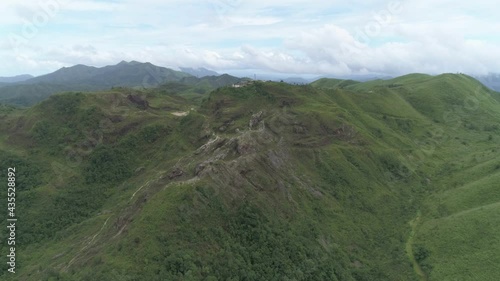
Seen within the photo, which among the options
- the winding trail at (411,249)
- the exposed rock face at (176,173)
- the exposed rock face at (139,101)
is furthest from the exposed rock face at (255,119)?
the exposed rock face at (139,101)

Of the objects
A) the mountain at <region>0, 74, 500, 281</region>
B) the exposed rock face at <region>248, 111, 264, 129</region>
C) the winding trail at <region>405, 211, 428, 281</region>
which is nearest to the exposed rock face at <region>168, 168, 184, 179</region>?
the mountain at <region>0, 74, 500, 281</region>

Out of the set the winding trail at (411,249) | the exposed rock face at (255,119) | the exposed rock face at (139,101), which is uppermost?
the exposed rock face at (139,101)

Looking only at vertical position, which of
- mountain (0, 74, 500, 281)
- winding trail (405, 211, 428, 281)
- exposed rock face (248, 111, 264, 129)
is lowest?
winding trail (405, 211, 428, 281)

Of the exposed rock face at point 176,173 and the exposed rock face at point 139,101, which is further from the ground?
the exposed rock face at point 139,101

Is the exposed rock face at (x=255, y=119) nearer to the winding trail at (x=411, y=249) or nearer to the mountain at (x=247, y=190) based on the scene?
the mountain at (x=247, y=190)

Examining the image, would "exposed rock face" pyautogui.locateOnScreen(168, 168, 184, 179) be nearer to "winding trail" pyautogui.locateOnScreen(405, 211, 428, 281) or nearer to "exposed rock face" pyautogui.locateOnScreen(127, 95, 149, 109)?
"winding trail" pyautogui.locateOnScreen(405, 211, 428, 281)

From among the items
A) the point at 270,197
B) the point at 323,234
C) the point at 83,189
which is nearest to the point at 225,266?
the point at 270,197

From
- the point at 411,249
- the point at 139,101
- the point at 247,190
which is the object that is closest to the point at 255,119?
the point at 247,190

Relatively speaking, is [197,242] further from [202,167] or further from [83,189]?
[83,189]

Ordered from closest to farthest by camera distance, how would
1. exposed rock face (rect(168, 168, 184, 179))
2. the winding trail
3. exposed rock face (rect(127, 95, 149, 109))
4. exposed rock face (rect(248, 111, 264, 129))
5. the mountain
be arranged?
the mountain, the winding trail, exposed rock face (rect(168, 168, 184, 179)), exposed rock face (rect(248, 111, 264, 129)), exposed rock face (rect(127, 95, 149, 109))
